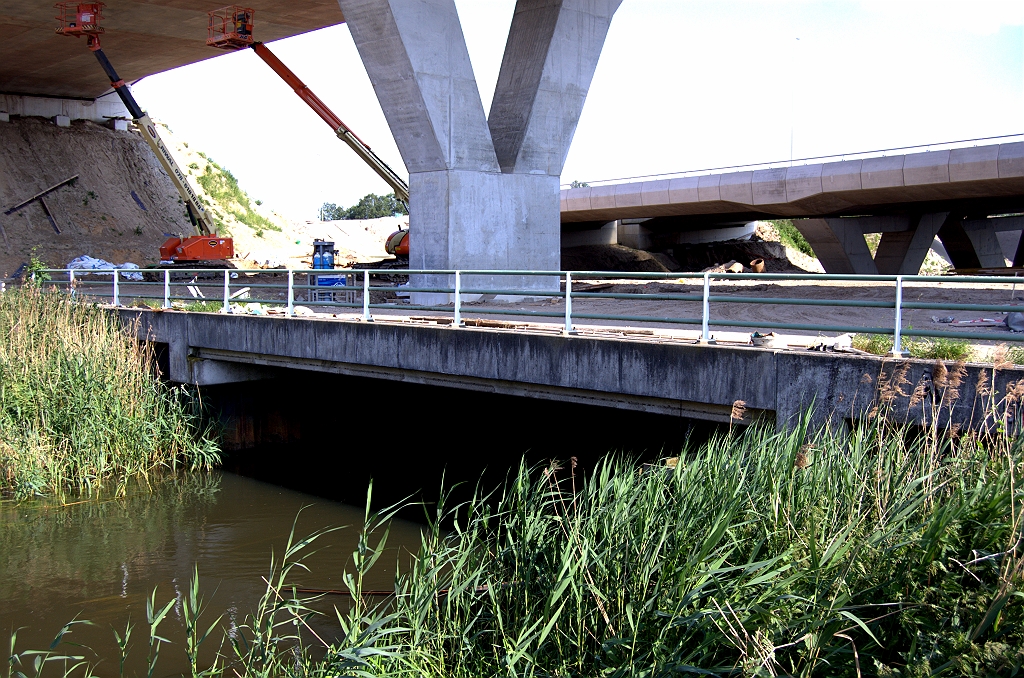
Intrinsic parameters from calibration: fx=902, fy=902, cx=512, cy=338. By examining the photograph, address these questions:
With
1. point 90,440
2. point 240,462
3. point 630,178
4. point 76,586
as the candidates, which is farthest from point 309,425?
point 630,178

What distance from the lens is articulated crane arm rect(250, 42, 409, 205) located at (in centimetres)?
2397

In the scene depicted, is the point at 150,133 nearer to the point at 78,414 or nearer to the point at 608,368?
the point at 78,414

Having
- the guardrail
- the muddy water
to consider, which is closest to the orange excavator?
the guardrail

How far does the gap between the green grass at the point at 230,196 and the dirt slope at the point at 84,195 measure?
2.76 metres

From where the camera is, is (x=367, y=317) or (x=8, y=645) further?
(x=367, y=317)

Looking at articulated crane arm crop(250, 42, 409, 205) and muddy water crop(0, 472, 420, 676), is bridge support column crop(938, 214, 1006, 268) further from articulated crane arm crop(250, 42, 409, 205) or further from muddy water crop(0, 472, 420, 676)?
muddy water crop(0, 472, 420, 676)

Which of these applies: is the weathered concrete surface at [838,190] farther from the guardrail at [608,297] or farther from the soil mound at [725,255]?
the guardrail at [608,297]

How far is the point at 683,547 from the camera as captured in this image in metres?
5.51

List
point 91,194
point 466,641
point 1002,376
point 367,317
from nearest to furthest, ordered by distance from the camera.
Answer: point 466,641
point 1002,376
point 367,317
point 91,194

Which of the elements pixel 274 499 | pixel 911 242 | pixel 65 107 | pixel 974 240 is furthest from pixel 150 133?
pixel 974 240

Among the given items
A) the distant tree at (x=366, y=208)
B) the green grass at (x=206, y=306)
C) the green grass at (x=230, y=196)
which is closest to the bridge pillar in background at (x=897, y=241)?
the green grass at (x=206, y=306)

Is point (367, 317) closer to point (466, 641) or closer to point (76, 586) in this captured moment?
point (76, 586)

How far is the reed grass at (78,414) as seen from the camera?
1272cm

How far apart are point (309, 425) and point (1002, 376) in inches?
516
